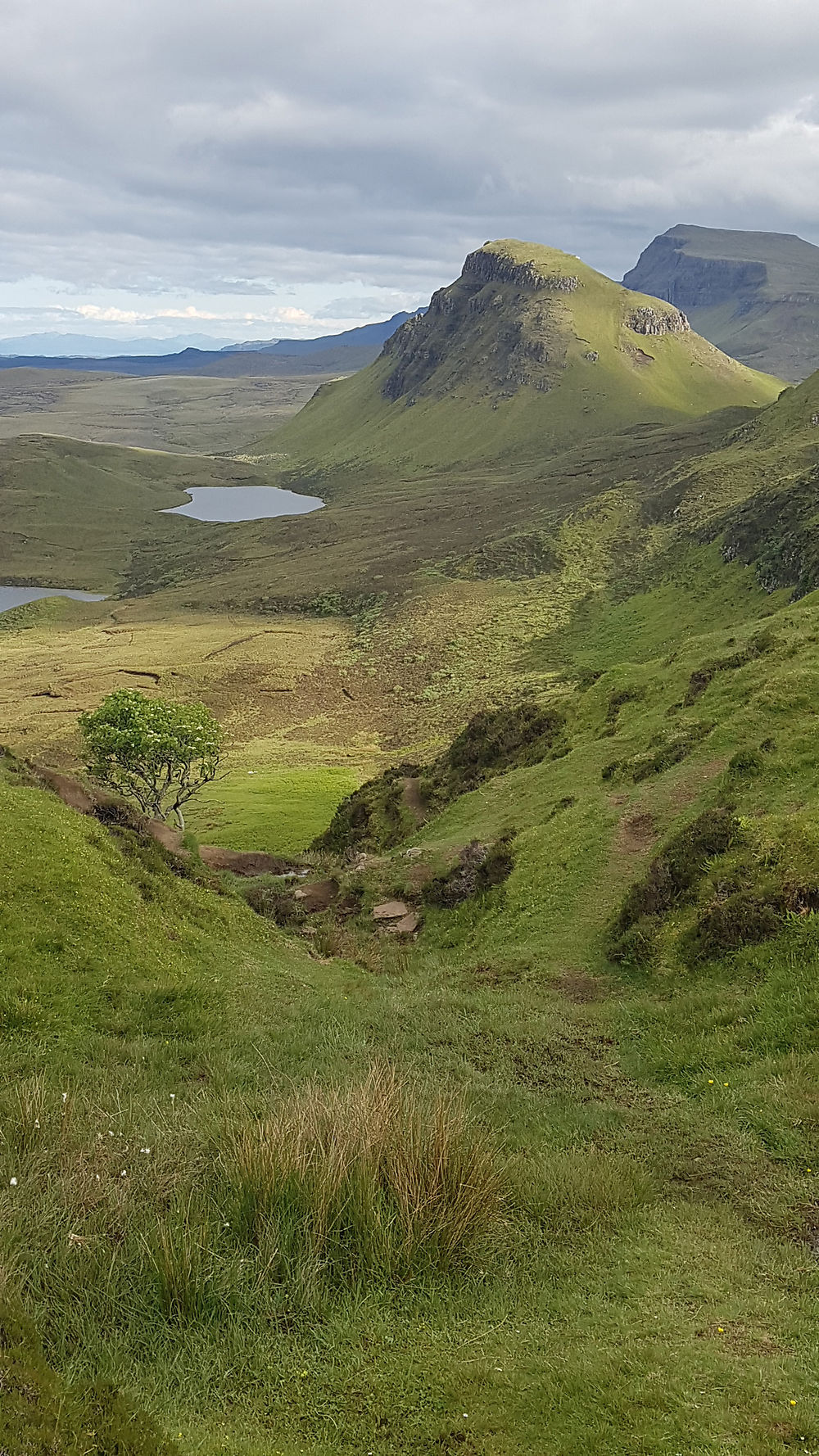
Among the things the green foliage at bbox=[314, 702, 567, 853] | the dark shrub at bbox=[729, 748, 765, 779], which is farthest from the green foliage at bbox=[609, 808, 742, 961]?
the green foliage at bbox=[314, 702, 567, 853]

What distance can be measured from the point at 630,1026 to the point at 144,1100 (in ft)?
28.5

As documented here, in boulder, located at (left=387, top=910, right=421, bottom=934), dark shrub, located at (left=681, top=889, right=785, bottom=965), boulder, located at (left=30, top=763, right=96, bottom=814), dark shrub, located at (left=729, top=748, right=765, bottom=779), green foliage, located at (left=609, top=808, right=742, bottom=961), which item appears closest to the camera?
dark shrub, located at (left=681, top=889, right=785, bottom=965)

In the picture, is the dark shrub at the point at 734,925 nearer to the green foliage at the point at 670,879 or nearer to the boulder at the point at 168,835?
the green foliage at the point at 670,879

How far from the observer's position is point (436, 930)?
81.0 ft

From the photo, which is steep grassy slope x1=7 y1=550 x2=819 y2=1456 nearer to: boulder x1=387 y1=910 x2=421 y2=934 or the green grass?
boulder x1=387 y1=910 x2=421 y2=934

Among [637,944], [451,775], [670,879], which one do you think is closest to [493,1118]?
[637,944]

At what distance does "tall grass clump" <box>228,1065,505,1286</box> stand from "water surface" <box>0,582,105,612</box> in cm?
16302

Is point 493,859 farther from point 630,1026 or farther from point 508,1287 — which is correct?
point 508,1287

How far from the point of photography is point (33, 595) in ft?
559

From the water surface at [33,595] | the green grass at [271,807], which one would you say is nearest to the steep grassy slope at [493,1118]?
the green grass at [271,807]

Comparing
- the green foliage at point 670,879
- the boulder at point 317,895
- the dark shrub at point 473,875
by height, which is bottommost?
the boulder at point 317,895

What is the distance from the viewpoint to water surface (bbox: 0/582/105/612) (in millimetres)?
163250

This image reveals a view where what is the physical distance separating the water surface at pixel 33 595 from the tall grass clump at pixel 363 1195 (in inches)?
6418

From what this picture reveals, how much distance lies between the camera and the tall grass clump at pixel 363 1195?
827cm
